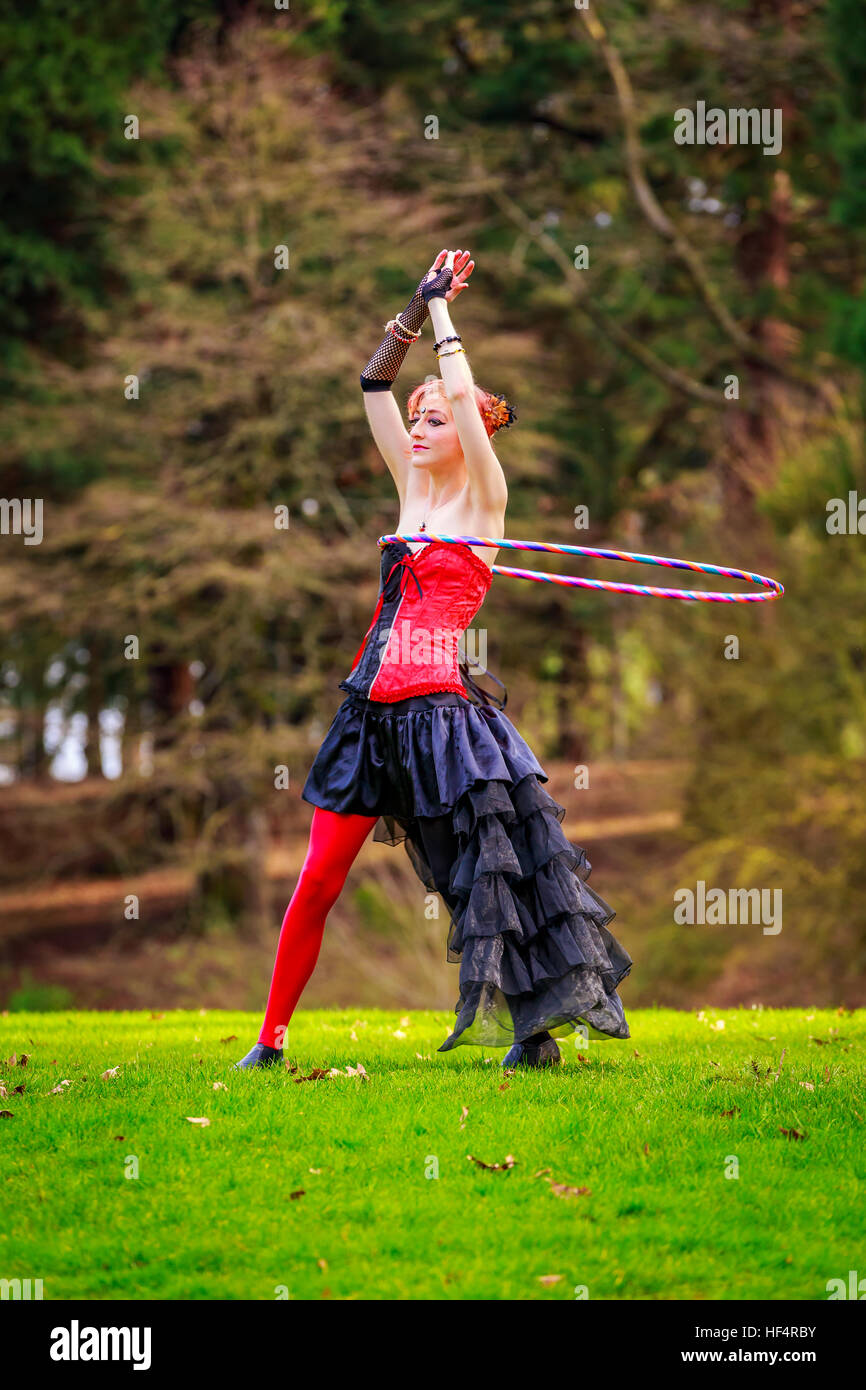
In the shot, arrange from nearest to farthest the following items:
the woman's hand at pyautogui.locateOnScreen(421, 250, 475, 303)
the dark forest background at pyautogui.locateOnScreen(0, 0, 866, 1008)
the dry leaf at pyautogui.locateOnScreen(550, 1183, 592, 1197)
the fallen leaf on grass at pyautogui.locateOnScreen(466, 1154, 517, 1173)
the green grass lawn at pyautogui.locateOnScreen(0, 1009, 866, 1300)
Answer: the green grass lawn at pyautogui.locateOnScreen(0, 1009, 866, 1300)
the dry leaf at pyautogui.locateOnScreen(550, 1183, 592, 1197)
the fallen leaf on grass at pyautogui.locateOnScreen(466, 1154, 517, 1173)
the woman's hand at pyautogui.locateOnScreen(421, 250, 475, 303)
the dark forest background at pyautogui.locateOnScreen(0, 0, 866, 1008)

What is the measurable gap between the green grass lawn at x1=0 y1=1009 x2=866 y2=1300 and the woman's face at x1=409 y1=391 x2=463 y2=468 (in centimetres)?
Result: 231

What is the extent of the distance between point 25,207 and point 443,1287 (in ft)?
56.8

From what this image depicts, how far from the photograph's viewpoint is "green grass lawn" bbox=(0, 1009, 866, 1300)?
11.6ft

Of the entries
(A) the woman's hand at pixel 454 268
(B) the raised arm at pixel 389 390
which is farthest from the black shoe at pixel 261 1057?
(A) the woman's hand at pixel 454 268

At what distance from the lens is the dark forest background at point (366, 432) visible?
15.3 metres

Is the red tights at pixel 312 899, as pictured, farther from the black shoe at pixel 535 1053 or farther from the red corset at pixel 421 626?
the black shoe at pixel 535 1053

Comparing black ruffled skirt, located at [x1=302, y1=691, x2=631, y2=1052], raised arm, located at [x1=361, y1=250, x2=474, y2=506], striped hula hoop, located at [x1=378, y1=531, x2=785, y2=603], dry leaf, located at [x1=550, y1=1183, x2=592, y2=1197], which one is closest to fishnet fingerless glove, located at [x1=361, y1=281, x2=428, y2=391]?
raised arm, located at [x1=361, y1=250, x2=474, y2=506]

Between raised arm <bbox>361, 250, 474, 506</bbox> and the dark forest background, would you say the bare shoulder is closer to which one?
raised arm <bbox>361, 250, 474, 506</bbox>

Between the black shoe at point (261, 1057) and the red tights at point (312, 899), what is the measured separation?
0.18 ft

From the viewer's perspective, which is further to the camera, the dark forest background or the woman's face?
the dark forest background

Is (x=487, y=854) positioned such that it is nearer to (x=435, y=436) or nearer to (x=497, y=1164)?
(x=497, y=1164)

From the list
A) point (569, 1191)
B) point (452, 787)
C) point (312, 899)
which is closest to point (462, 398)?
point (452, 787)

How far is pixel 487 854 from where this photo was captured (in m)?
5.11

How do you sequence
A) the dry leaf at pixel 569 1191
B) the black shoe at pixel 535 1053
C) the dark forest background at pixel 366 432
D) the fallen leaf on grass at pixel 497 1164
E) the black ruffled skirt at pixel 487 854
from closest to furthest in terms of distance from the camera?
the dry leaf at pixel 569 1191, the fallen leaf on grass at pixel 497 1164, the black ruffled skirt at pixel 487 854, the black shoe at pixel 535 1053, the dark forest background at pixel 366 432
